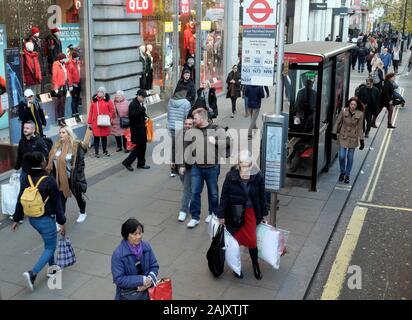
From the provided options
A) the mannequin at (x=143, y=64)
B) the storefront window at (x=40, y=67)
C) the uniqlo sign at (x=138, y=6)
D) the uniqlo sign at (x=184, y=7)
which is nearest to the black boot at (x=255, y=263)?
the storefront window at (x=40, y=67)

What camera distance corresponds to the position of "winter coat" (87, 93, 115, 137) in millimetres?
11391

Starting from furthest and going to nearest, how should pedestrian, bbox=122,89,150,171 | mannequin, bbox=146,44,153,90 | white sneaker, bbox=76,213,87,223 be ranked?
mannequin, bbox=146,44,153,90
pedestrian, bbox=122,89,150,171
white sneaker, bbox=76,213,87,223

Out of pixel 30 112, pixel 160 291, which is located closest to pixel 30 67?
pixel 30 112

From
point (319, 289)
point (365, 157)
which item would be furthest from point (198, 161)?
point (365, 157)

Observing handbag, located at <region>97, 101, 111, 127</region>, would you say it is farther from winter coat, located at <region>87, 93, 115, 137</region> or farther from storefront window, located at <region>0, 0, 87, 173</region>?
storefront window, located at <region>0, 0, 87, 173</region>

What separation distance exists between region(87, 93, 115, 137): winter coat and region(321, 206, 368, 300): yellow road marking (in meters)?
5.56

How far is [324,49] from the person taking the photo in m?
9.88

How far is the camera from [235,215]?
20.0ft

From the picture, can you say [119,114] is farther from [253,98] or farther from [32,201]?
[32,201]


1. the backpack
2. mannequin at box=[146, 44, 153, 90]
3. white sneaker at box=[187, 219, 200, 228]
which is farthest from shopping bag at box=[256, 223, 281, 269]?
mannequin at box=[146, 44, 153, 90]

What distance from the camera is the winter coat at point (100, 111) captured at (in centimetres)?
1139

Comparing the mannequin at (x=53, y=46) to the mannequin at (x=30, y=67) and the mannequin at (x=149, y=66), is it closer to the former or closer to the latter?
the mannequin at (x=30, y=67)
